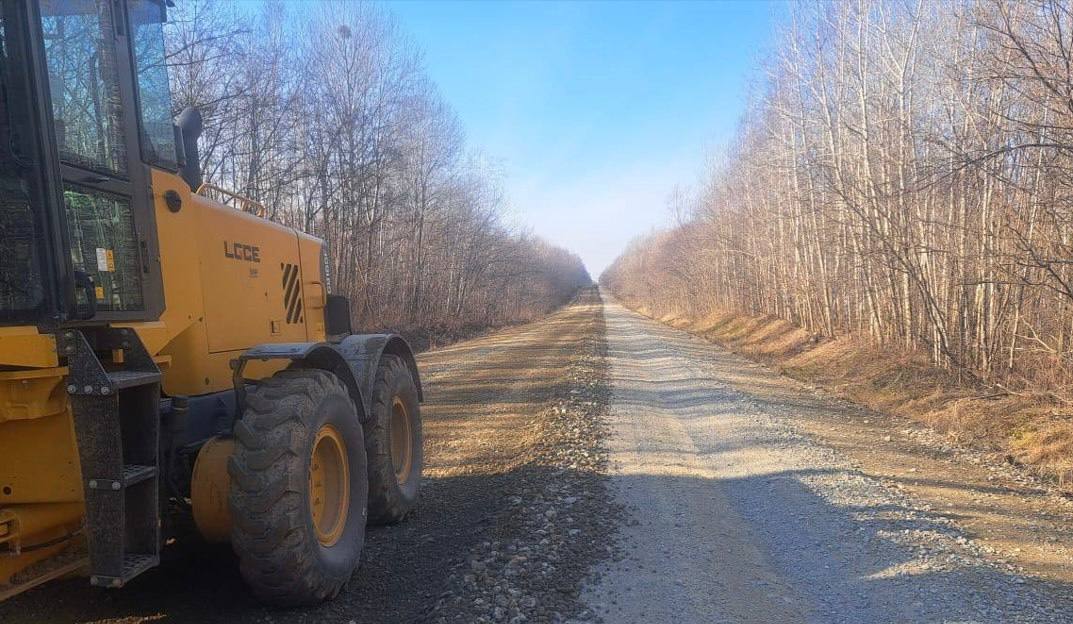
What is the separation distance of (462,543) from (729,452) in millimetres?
3933

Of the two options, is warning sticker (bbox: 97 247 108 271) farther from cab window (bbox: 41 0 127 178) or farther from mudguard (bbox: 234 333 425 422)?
mudguard (bbox: 234 333 425 422)

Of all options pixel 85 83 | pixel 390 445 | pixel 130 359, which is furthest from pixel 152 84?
pixel 390 445

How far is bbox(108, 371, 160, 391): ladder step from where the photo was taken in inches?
110

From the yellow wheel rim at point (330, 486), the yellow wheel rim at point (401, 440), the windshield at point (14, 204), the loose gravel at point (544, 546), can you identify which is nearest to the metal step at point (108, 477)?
the windshield at point (14, 204)

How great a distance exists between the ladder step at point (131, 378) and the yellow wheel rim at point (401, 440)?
9.01ft

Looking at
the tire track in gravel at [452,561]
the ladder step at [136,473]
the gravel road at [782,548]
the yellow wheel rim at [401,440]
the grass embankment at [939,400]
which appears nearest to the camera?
the ladder step at [136,473]

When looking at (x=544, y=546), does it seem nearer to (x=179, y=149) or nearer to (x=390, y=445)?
(x=390, y=445)

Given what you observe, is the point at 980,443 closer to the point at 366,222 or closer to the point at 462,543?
the point at 462,543

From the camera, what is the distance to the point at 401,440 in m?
5.89

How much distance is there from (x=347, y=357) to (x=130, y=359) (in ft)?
6.54

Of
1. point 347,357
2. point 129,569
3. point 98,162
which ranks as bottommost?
point 129,569

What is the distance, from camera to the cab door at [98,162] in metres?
2.90

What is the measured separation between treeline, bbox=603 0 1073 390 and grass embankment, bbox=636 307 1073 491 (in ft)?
1.40

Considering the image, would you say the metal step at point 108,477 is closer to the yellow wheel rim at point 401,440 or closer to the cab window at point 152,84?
the cab window at point 152,84
